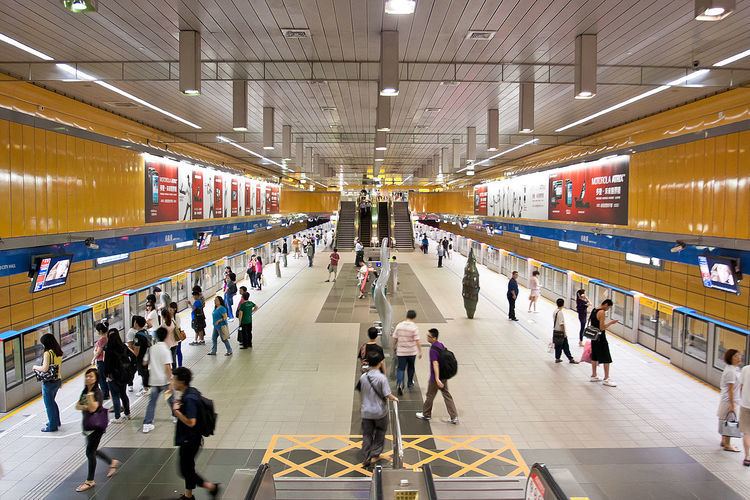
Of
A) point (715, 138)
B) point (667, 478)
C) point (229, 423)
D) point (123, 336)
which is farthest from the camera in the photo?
point (123, 336)

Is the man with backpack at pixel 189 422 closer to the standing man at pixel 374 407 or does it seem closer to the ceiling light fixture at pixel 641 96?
the standing man at pixel 374 407

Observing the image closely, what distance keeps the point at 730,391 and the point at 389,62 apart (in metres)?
6.20

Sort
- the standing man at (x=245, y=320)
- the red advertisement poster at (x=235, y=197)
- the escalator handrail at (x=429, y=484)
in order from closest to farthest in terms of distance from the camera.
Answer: the escalator handrail at (x=429, y=484) < the standing man at (x=245, y=320) < the red advertisement poster at (x=235, y=197)

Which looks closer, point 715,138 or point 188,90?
point 188,90

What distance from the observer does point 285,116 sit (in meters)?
14.3

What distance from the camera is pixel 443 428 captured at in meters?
6.84

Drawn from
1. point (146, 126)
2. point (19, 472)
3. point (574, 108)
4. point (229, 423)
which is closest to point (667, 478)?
point (229, 423)

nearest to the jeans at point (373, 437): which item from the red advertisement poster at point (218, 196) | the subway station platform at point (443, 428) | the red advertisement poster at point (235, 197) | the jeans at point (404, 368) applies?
the subway station platform at point (443, 428)

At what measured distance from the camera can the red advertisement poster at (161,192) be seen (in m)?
14.1

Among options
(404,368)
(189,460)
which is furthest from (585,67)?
(189,460)

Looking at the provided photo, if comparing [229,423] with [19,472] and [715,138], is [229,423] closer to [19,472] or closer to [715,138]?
[19,472]

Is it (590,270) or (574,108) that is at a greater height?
(574,108)

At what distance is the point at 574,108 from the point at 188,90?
9424 millimetres

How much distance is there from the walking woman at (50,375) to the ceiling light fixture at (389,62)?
220 inches
